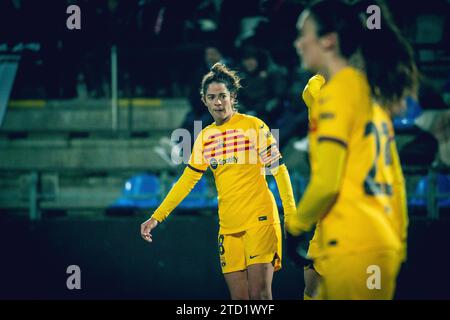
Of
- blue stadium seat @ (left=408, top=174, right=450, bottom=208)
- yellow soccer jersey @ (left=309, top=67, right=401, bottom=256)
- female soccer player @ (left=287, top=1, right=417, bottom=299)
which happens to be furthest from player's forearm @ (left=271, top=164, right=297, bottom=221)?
blue stadium seat @ (left=408, top=174, right=450, bottom=208)

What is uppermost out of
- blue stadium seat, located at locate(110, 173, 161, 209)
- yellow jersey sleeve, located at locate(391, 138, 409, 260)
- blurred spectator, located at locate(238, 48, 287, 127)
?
blurred spectator, located at locate(238, 48, 287, 127)

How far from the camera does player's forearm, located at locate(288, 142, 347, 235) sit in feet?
9.23

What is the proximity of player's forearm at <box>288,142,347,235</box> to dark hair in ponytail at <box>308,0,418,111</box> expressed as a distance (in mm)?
340

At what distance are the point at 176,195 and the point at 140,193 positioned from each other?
12.7ft

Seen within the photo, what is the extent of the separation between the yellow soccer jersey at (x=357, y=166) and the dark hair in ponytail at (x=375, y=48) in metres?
0.08

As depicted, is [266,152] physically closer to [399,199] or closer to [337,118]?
[399,199]

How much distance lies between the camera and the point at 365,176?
289 cm

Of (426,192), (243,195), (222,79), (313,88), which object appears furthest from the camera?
(426,192)

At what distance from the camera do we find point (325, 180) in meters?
2.83

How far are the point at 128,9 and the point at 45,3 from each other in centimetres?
111
